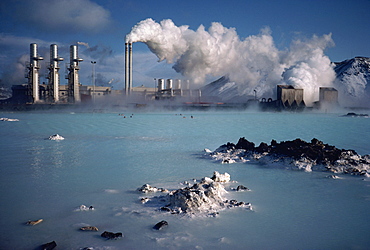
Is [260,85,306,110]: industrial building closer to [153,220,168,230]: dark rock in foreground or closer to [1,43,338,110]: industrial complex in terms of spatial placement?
[1,43,338,110]: industrial complex

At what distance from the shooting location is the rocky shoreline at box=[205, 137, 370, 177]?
1207 centimetres

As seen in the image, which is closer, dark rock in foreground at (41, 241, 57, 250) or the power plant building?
dark rock in foreground at (41, 241, 57, 250)

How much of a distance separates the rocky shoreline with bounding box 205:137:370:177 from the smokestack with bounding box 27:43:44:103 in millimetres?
76039

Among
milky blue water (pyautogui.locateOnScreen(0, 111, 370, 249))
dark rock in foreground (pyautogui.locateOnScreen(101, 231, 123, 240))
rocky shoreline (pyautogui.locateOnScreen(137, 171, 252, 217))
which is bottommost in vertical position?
milky blue water (pyautogui.locateOnScreen(0, 111, 370, 249))

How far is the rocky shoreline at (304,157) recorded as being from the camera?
12070 millimetres

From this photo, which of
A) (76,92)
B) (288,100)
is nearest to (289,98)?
(288,100)

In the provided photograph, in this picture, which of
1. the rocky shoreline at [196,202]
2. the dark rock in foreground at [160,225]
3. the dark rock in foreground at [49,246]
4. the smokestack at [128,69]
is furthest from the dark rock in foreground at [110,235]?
the smokestack at [128,69]

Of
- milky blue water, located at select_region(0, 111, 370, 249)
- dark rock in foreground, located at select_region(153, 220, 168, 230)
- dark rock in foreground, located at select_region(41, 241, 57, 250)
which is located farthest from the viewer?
dark rock in foreground, located at select_region(153, 220, 168, 230)

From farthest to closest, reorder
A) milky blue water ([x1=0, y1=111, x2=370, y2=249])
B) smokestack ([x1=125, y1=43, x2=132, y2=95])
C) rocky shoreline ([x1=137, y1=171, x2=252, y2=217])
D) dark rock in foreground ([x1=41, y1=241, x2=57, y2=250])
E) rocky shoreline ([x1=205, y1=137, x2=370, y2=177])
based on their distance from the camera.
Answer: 1. smokestack ([x1=125, y1=43, x2=132, y2=95])
2. rocky shoreline ([x1=205, y1=137, x2=370, y2=177])
3. rocky shoreline ([x1=137, y1=171, x2=252, y2=217])
4. milky blue water ([x1=0, y1=111, x2=370, y2=249])
5. dark rock in foreground ([x1=41, y1=241, x2=57, y2=250])

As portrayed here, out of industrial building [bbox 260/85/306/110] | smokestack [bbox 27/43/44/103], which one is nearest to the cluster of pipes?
smokestack [bbox 27/43/44/103]

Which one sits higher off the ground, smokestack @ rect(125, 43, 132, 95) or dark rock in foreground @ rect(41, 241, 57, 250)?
smokestack @ rect(125, 43, 132, 95)

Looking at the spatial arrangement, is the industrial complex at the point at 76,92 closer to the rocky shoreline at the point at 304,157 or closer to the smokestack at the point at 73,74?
the smokestack at the point at 73,74

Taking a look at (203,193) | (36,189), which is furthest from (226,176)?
(36,189)

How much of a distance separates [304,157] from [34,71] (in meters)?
79.8
